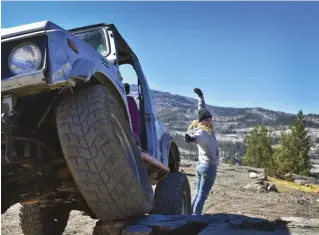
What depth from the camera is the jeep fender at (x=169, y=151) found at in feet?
18.1

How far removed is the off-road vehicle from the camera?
101 inches

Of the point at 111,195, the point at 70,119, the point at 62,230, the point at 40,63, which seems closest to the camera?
the point at 40,63

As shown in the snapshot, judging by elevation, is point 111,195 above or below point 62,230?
above

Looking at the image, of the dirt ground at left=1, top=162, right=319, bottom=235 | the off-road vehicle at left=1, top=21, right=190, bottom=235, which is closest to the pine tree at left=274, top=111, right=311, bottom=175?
the dirt ground at left=1, top=162, right=319, bottom=235

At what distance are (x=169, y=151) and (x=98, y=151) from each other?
3.34 meters

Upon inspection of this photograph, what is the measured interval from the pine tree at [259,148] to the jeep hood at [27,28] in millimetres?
65046

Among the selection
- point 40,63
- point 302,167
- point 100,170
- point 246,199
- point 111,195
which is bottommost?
point 302,167

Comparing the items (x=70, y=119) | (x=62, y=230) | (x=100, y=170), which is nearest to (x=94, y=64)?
(x=70, y=119)

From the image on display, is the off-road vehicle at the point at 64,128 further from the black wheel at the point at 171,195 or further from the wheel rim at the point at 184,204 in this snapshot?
the wheel rim at the point at 184,204

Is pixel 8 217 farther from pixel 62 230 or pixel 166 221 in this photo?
pixel 166 221

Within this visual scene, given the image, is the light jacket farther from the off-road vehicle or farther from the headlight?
the headlight

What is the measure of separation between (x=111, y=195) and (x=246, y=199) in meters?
7.92

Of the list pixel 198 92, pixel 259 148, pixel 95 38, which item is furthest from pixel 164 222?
pixel 259 148

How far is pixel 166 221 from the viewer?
11.6 ft
